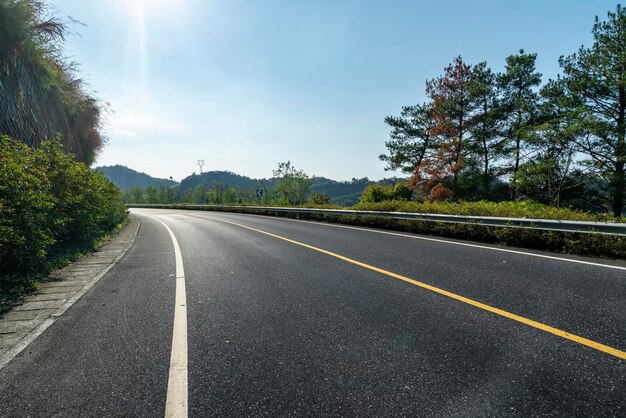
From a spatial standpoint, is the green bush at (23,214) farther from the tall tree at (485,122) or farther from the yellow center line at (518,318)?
the tall tree at (485,122)

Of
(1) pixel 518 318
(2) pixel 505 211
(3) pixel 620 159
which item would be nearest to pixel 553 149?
(3) pixel 620 159

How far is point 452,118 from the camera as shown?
33281mm

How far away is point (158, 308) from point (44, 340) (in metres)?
1.20

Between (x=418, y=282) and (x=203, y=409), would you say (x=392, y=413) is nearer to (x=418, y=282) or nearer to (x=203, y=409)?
(x=203, y=409)

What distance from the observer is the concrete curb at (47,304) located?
3435 mm

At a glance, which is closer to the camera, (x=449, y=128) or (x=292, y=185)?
(x=449, y=128)

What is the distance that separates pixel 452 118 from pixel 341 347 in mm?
35312

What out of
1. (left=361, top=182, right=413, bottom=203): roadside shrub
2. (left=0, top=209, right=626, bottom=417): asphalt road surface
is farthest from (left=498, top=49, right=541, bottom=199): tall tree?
(left=0, top=209, right=626, bottom=417): asphalt road surface

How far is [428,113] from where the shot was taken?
3628 cm

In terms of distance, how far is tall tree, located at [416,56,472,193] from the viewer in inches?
1286

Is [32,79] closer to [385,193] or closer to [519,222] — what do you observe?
[519,222]

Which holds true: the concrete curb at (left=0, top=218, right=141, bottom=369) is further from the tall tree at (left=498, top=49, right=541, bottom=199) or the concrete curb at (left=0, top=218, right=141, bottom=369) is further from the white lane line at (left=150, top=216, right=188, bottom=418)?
the tall tree at (left=498, top=49, right=541, bottom=199)

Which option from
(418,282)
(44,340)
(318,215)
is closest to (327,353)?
(418,282)

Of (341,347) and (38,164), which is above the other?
(38,164)
